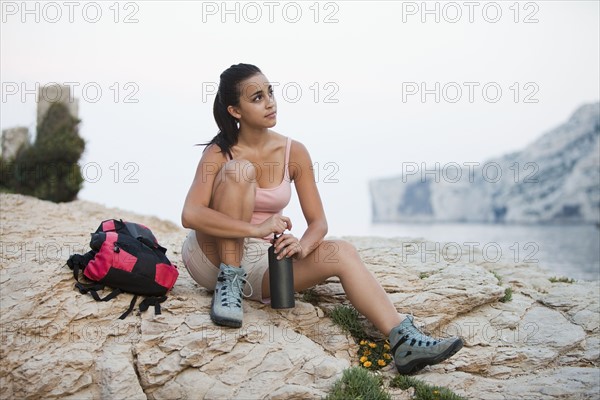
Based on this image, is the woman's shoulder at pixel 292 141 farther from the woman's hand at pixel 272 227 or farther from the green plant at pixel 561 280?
the green plant at pixel 561 280

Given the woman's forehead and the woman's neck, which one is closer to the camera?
the woman's forehead

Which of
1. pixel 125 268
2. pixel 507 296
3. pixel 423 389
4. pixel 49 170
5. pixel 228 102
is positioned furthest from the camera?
pixel 49 170

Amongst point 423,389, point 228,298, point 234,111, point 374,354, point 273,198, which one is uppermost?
point 234,111

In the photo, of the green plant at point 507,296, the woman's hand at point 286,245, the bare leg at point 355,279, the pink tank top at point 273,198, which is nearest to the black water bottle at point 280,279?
the woman's hand at point 286,245

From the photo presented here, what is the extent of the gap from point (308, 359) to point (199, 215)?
1312 millimetres

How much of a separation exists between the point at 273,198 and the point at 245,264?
1.84 ft

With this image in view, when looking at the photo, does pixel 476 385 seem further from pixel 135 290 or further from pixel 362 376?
pixel 135 290

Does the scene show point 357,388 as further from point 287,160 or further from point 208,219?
point 287,160

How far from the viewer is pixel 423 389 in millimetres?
4246

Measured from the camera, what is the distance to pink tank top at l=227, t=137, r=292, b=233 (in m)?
4.78

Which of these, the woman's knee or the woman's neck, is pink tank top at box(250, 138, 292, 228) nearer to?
the woman's neck

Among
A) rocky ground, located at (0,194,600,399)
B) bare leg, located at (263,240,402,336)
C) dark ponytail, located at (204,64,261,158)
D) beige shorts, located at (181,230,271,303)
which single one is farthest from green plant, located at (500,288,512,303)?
dark ponytail, located at (204,64,261,158)

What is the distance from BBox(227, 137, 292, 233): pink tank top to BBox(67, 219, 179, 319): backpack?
805mm

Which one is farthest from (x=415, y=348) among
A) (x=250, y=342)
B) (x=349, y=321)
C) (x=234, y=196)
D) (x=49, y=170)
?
(x=49, y=170)
